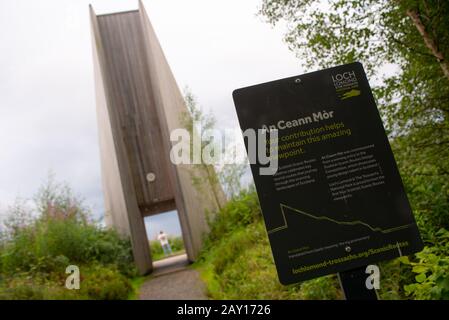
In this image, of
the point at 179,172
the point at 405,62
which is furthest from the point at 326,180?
the point at 179,172

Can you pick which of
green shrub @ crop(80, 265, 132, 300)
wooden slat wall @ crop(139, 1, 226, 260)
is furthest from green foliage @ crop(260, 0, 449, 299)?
wooden slat wall @ crop(139, 1, 226, 260)

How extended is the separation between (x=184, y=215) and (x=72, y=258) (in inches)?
136

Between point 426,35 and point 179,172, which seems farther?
point 179,172

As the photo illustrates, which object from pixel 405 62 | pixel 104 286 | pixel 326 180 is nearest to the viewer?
pixel 326 180

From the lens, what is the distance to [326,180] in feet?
5.32

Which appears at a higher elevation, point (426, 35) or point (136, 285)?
point (426, 35)

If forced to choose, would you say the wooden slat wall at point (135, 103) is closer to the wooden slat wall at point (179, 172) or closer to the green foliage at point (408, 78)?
the wooden slat wall at point (179, 172)

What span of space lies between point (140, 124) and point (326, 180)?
42.6 feet

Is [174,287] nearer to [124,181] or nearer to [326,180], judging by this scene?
[124,181]

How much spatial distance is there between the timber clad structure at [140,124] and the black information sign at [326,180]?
1065 centimetres

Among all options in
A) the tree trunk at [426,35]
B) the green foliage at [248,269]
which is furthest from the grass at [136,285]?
the tree trunk at [426,35]

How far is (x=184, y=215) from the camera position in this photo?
1215 centimetres

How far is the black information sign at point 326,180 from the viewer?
1569 mm
